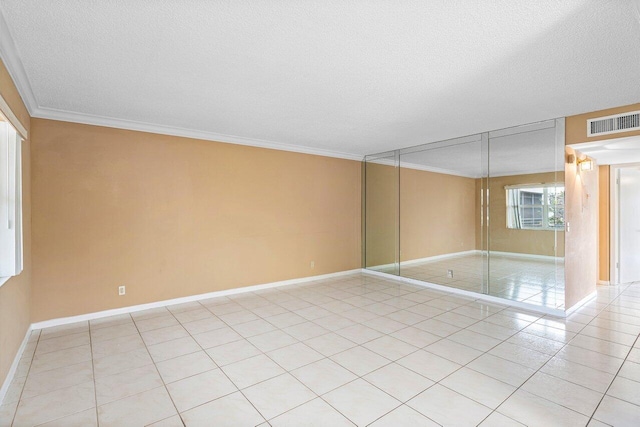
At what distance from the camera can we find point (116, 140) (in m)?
3.83

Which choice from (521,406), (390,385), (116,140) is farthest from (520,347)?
(116,140)

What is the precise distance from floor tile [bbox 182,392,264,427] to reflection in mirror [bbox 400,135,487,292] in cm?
391

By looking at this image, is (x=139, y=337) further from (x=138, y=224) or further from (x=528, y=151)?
(x=528, y=151)

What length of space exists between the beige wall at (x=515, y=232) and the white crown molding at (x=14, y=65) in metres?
5.30

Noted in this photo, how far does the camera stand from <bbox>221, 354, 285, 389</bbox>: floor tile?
2361mm

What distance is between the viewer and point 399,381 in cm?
233

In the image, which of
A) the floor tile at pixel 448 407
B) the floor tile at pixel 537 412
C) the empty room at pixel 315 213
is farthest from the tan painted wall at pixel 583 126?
the floor tile at pixel 448 407

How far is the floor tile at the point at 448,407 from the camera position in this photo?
189 cm

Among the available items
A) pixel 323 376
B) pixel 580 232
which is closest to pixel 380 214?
pixel 580 232

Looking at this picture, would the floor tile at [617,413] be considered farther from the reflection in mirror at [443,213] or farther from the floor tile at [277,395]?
the reflection in mirror at [443,213]

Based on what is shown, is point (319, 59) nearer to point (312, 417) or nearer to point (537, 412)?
point (312, 417)

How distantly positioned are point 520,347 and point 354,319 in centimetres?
168

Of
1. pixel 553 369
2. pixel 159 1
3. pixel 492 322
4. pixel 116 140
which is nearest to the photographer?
pixel 159 1

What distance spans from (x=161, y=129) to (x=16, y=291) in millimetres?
2363
